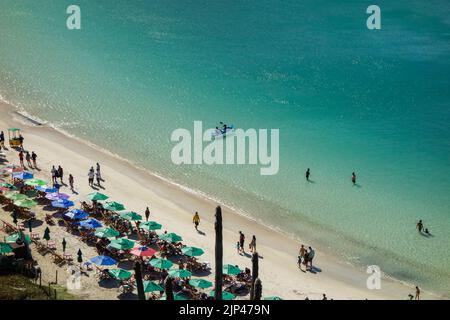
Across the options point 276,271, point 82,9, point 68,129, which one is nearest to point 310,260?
point 276,271

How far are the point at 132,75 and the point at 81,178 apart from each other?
27439 millimetres

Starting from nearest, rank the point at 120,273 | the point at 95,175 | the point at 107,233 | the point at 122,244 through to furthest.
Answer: the point at 120,273 < the point at 122,244 < the point at 107,233 < the point at 95,175

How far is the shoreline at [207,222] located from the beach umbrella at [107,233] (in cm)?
550

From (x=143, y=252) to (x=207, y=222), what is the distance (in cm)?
943

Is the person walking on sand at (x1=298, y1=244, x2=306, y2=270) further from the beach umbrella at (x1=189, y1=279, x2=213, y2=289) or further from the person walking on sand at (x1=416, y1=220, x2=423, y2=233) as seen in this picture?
the person walking on sand at (x1=416, y1=220, x2=423, y2=233)

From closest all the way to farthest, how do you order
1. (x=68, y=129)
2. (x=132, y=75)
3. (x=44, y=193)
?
(x=44, y=193)
(x=68, y=129)
(x=132, y=75)

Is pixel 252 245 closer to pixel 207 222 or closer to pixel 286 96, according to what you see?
pixel 207 222

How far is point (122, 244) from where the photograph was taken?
37094mm

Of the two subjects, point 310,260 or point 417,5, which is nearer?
point 310,260

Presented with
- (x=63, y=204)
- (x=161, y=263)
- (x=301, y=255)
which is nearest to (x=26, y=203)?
(x=63, y=204)

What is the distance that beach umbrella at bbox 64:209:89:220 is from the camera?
3984 centimetres

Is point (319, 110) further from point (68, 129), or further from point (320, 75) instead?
point (68, 129)

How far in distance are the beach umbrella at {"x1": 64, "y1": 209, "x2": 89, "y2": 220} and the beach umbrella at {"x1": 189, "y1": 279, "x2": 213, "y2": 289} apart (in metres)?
9.65

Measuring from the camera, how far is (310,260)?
41.1 metres
